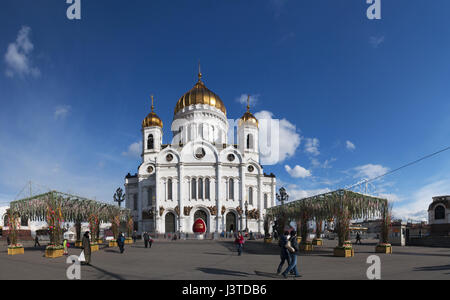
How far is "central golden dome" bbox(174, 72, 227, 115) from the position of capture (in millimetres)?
61575

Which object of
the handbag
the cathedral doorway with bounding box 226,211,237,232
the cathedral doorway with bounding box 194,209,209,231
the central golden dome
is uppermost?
the central golden dome

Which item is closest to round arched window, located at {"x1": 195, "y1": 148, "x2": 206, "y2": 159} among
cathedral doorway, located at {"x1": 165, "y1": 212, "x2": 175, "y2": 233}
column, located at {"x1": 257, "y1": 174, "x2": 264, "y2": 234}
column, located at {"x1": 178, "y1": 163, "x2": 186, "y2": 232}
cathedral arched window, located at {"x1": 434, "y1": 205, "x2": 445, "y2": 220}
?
column, located at {"x1": 178, "y1": 163, "x2": 186, "y2": 232}

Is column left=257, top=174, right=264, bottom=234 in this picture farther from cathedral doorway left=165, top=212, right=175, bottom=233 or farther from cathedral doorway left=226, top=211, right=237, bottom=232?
cathedral doorway left=165, top=212, right=175, bottom=233

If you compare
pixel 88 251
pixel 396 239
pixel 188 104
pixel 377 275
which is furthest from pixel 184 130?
pixel 377 275

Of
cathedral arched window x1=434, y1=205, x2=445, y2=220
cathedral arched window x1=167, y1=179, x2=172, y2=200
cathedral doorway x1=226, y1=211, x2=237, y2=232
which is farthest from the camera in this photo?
cathedral arched window x1=167, y1=179, x2=172, y2=200

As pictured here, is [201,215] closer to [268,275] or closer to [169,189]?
[169,189]

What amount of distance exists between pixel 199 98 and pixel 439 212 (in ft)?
142

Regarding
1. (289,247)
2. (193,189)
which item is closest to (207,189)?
(193,189)

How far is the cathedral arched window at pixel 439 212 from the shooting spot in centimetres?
4545

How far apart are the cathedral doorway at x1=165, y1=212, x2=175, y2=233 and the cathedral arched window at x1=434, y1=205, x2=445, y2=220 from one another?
3935 centimetres

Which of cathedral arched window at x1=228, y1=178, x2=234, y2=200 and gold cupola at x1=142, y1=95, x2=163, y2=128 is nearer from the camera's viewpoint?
cathedral arched window at x1=228, y1=178, x2=234, y2=200

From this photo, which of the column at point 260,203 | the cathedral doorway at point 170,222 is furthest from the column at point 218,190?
the column at point 260,203

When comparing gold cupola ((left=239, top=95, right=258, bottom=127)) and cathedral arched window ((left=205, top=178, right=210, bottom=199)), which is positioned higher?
gold cupola ((left=239, top=95, right=258, bottom=127))
